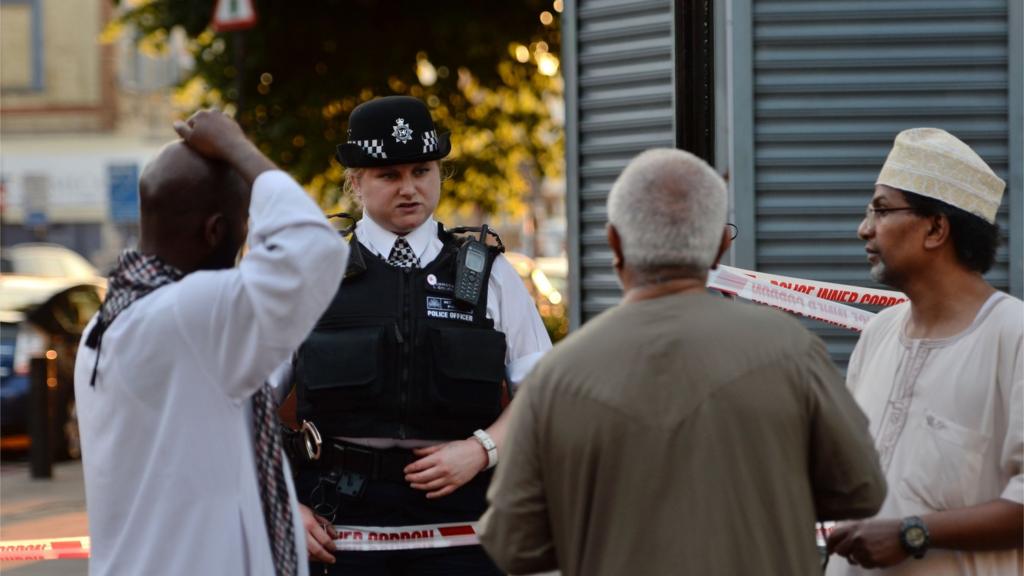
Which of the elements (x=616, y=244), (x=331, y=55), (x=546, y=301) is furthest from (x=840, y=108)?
(x=331, y=55)

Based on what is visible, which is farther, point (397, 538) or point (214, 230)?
point (397, 538)

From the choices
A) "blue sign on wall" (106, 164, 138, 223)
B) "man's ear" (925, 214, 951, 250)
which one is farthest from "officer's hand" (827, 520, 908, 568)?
"blue sign on wall" (106, 164, 138, 223)

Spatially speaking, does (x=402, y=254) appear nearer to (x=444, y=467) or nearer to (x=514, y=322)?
(x=514, y=322)

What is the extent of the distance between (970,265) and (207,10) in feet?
43.6

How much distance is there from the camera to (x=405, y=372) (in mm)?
3785

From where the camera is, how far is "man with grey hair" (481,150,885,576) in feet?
8.24

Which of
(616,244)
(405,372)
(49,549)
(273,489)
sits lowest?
(49,549)

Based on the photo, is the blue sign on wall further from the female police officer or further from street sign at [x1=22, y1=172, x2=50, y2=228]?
the female police officer

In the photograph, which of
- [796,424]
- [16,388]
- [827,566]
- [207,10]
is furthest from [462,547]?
[207,10]

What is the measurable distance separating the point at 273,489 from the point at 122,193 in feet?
54.1

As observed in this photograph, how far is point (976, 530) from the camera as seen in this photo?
117 inches

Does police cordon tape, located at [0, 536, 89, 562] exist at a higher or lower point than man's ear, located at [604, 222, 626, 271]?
lower

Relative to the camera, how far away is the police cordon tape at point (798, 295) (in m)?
4.70

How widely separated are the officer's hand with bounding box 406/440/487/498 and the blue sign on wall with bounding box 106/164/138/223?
49.4 ft
